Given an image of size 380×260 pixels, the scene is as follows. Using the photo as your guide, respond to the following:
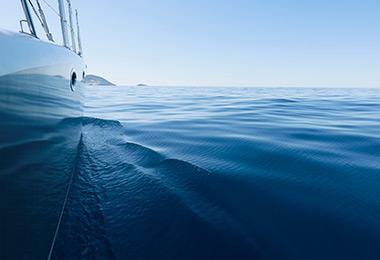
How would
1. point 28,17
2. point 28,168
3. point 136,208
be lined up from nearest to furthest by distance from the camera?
point 28,168
point 136,208
point 28,17

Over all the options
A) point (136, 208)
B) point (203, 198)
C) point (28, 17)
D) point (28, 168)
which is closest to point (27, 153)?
point (28, 168)

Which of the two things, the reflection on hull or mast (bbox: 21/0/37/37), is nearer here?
the reflection on hull

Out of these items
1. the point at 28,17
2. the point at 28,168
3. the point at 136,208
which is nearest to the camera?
the point at 28,168

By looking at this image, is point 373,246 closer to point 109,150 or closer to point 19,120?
point 19,120

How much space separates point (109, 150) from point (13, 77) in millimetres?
2733

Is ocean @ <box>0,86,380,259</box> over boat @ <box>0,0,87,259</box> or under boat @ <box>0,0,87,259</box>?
under

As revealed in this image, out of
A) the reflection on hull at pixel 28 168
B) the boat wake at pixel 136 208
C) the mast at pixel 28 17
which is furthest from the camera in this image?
the mast at pixel 28 17

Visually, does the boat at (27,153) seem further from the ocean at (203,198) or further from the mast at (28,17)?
the mast at (28,17)

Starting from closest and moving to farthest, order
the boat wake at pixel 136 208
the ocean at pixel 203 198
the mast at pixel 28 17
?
the ocean at pixel 203 198 → the boat wake at pixel 136 208 → the mast at pixel 28 17

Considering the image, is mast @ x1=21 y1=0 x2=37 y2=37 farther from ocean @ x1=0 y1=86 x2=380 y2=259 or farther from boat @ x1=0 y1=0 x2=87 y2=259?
ocean @ x1=0 y1=86 x2=380 y2=259

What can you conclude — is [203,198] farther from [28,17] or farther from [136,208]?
[28,17]

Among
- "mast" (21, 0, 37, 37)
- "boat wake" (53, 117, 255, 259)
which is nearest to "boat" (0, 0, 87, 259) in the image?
"boat wake" (53, 117, 255, 259)

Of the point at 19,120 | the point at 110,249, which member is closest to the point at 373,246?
the point at 110,249

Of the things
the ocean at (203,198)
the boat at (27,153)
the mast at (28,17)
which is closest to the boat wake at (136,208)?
the ocean at (203,198)
